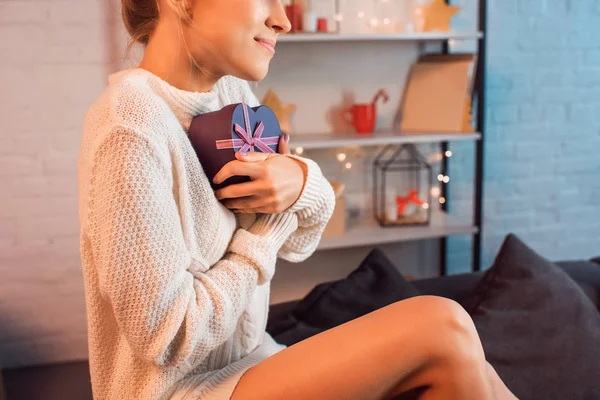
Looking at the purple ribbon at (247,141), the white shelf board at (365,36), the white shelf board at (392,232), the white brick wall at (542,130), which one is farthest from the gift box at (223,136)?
the white brick wall at (542,130)

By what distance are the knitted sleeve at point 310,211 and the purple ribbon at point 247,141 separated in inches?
2.1

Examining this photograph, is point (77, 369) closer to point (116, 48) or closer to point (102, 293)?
point (116, 48)

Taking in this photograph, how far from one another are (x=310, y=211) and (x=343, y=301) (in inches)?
25.1

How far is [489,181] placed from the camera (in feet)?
8.93

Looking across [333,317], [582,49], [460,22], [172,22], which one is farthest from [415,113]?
[172,22]

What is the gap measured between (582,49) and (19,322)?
104 inches

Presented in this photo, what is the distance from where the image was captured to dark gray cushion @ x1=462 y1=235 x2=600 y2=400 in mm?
1369

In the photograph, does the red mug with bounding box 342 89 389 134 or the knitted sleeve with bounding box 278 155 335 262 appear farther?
the red mug with bounding box 342 89 389 134

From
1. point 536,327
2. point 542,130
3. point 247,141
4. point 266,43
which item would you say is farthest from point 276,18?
point 542,130

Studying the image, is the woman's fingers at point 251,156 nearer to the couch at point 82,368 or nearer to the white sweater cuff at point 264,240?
the white sweater cuff at point 264,240

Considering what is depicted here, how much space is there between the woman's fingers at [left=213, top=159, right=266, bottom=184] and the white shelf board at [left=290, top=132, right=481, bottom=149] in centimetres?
121

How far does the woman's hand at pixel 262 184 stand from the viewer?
921 mm

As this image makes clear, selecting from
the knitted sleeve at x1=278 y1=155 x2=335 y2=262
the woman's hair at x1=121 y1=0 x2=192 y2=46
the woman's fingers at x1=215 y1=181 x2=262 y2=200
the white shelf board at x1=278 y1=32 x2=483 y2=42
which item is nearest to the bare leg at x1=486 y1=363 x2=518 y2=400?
the knitted sleeve at x1=278 y1=155 x2=335 y2=262

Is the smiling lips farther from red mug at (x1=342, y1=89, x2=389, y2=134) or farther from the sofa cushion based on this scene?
red mug at (x1=342, y1=89, x2=389, y2=134)
